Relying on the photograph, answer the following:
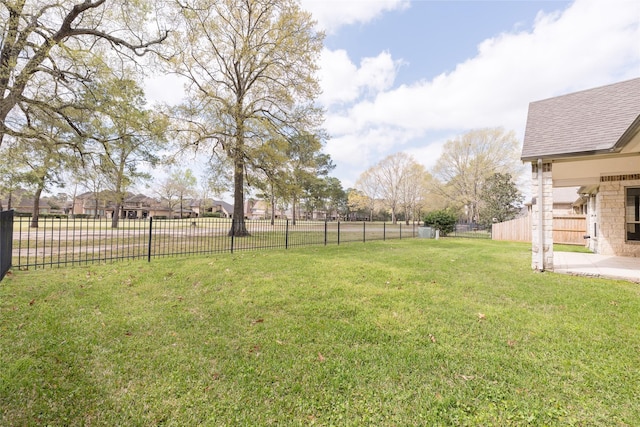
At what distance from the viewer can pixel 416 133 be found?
2241 centimetres

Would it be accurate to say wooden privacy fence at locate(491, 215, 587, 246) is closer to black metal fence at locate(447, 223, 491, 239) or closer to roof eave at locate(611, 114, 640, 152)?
black metal fence at locate(447, 223, 491, 239)

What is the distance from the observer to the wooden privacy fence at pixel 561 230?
14031 mm

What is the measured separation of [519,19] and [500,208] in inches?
712

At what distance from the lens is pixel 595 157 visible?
21.4 ft

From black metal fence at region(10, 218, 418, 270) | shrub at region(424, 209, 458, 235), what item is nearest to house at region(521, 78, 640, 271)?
black metal fence at region(10, 218, 418, 270)

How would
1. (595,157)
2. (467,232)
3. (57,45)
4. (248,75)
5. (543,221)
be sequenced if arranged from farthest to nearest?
1. (467,232)
2. (248,75)
3. (57,45)
4. (543,221)
5. (595,157)

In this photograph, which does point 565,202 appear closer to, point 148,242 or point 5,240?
point 148,242

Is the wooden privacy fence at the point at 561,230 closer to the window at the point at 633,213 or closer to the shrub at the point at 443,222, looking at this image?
the shrub at the point at 443,222

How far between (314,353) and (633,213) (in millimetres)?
12281

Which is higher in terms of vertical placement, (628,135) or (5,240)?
(628,135)

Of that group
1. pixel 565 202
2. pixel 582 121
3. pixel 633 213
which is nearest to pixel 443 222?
pixel 565 202

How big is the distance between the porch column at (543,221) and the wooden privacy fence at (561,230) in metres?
10.2

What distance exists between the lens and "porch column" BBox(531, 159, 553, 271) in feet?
22.0

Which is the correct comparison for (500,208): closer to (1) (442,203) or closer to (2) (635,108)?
(1) (442,203)
